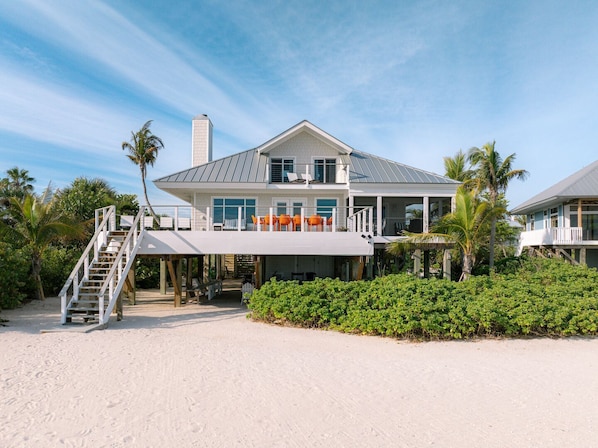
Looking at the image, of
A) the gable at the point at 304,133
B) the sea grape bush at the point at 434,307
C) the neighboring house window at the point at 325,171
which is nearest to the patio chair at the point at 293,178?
the neighboring house window at the point at 325,171

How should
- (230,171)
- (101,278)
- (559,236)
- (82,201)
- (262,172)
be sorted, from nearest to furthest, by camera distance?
(101,278) < (230,171) < (262,172) < (82,201) < (559,236)

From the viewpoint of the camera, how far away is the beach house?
13.6 m

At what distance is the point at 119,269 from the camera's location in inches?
471

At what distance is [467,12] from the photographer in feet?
47.2

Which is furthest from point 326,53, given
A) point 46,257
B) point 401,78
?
point 46,257

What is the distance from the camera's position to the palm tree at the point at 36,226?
15.4 m

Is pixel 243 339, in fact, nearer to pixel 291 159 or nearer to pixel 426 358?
pixel 426 358

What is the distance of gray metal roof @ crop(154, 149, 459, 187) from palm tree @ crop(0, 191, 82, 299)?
402 cm

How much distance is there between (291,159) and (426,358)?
41.3 ft

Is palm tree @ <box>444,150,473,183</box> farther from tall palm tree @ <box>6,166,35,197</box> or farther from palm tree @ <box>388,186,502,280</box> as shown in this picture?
tall palm tree @ <box>6,166,35,197</box>

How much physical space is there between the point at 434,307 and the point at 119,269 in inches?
364

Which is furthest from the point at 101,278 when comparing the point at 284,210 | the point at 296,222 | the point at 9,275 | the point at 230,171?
the point at 284,210

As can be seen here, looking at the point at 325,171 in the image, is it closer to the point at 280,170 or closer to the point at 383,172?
A: the point at 280,170

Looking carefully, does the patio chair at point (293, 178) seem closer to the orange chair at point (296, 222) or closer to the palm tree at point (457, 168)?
the orange chair at point (296, 222)
